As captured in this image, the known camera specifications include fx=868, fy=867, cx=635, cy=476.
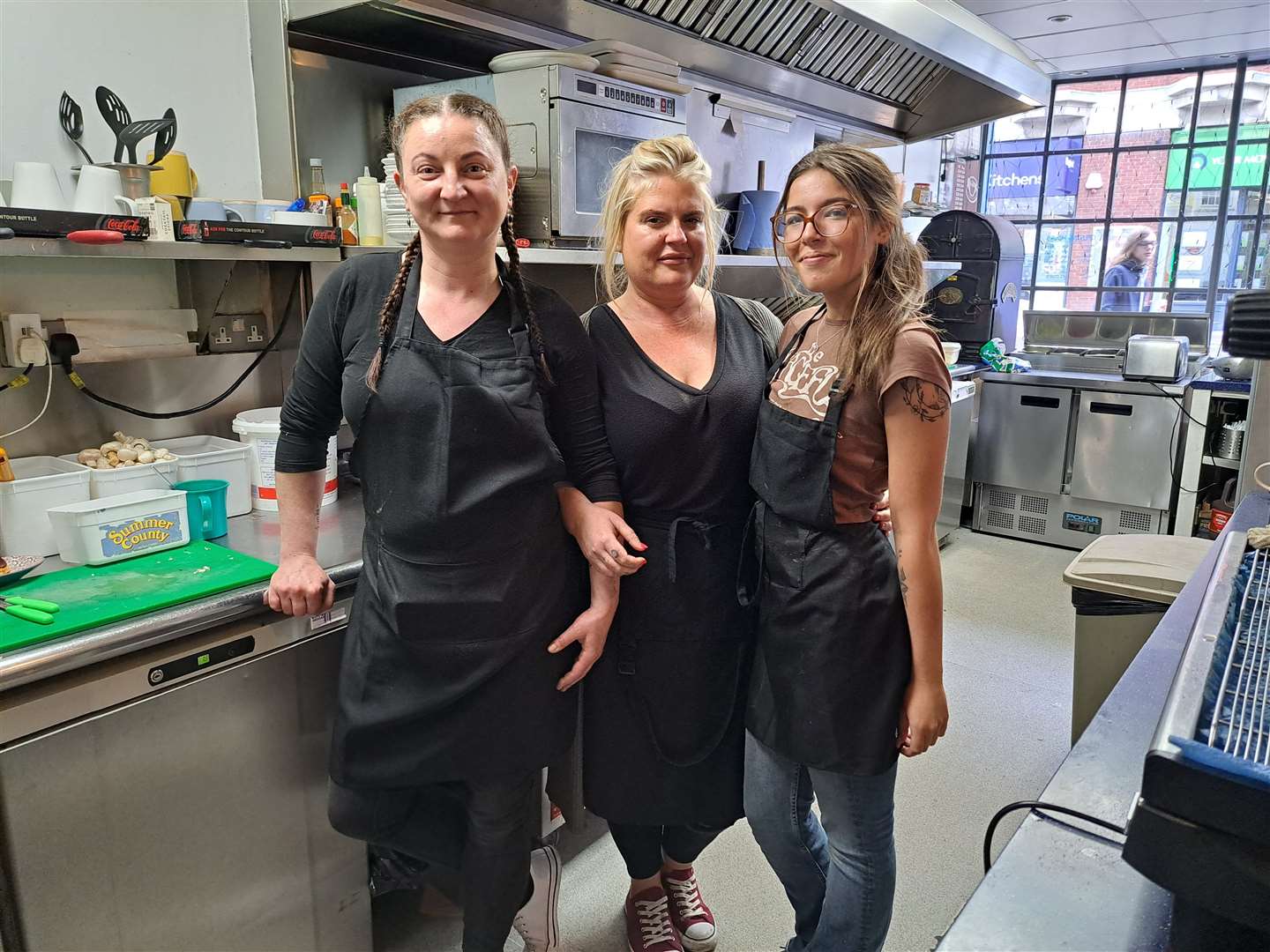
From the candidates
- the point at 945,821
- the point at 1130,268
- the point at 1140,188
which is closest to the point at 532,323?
the point at 945,821

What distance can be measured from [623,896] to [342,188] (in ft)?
6.35

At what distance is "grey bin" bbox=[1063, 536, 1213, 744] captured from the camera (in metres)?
2.15

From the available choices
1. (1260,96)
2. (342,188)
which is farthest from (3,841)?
(1260,96)

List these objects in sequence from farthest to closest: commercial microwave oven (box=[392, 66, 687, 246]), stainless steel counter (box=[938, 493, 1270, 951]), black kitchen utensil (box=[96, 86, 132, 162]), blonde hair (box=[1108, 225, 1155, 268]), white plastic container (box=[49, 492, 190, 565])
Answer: blonde hair (box=[1108, 225, 1155, 268]), commercial microwave oven (box=[392, 66, 687, 246]), black kitchen utensil (box=[96, 86, 132, 162]), white plastic container (box=[49, 492, 190, 565]), stainless steel counter (box=[938, 493, 1270, 951])

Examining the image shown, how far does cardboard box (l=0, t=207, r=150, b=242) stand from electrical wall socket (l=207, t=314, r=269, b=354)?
457mm

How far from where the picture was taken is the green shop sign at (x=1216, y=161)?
6691mm

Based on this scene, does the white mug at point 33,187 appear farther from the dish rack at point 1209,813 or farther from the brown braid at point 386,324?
the dish rack at point 1209,813

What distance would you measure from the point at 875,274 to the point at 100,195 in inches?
61.3

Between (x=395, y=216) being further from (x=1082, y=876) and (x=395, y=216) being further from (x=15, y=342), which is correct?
(x=1082, y=876)

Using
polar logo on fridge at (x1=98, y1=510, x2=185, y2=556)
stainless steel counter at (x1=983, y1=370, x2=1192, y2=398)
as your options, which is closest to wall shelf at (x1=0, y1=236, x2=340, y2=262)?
polar logo on fridge at (x1=98, y1=510, x2=185, y2=556)

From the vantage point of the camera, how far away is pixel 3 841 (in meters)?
1.27

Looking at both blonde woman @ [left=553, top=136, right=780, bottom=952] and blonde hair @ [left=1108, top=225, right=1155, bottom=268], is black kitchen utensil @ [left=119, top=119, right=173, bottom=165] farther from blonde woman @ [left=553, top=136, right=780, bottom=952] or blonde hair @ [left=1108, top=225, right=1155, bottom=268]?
blonde hair @ [left=1108, top=225, right=1155, bottom=268]

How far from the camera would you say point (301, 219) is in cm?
197

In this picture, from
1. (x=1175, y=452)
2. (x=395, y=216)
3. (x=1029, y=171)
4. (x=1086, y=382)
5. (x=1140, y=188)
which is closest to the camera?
(x=395, y=216)
